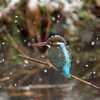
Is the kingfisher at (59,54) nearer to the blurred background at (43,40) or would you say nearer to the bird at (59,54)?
the bird at (59,54)

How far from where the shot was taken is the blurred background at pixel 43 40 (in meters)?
2.74

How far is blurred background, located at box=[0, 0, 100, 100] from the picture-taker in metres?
2.74

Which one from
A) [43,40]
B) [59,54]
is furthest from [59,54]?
[43,40]

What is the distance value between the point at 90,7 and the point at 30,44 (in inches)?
18.6

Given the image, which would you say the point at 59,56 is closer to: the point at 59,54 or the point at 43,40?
the point at 59,54

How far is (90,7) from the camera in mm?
3031

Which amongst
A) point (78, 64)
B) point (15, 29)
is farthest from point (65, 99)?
point (15, 29)

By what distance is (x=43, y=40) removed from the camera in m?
2.85

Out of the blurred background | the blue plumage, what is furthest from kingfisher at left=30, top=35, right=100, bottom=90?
the blurred background

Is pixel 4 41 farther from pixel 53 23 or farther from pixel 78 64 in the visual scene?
pixel 78 64

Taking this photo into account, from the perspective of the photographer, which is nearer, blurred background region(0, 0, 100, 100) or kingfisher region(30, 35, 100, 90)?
kingfisher region(30, 35, 100, 90)

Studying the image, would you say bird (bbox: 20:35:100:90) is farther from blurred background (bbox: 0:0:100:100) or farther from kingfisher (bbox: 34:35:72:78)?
blurred background (bbox: 0:0:100:100)

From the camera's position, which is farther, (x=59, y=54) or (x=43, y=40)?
(x=43, y=40)

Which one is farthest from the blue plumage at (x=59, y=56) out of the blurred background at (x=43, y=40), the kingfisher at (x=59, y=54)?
the blurred background at (x=43, y=40)
